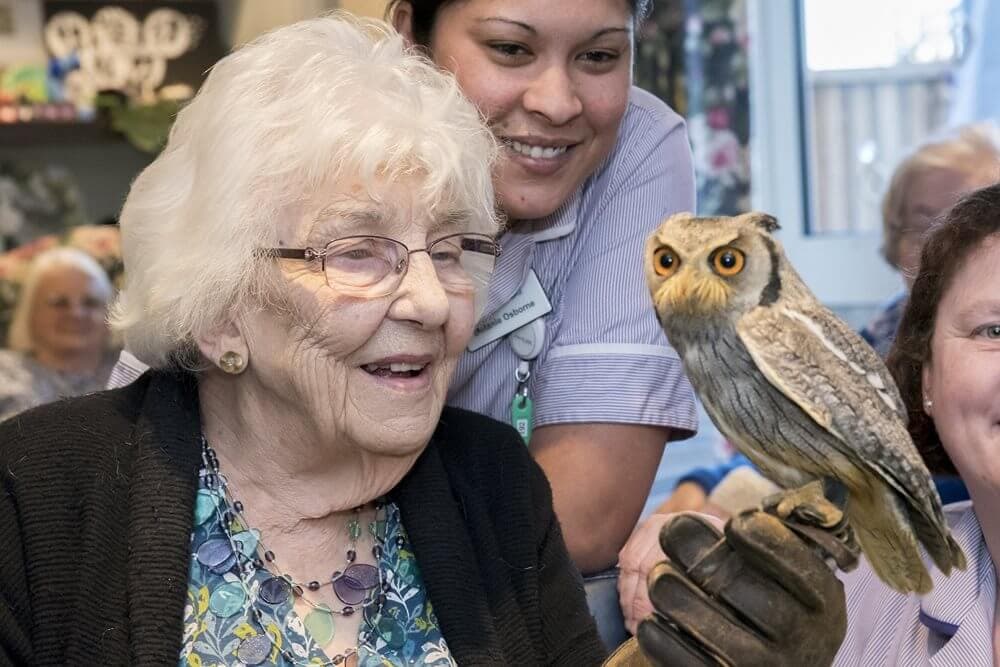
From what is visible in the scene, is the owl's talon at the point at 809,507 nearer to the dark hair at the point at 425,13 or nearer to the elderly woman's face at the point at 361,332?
the elderly woman's face at the point at 361,332

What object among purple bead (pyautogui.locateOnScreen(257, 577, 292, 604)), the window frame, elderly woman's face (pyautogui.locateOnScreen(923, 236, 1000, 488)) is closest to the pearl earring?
purple bead (pyautogui.locateOnScreen(257, 577, 292, 604))

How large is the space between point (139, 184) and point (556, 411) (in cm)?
59

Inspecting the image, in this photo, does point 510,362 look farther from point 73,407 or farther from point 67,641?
point 67,641

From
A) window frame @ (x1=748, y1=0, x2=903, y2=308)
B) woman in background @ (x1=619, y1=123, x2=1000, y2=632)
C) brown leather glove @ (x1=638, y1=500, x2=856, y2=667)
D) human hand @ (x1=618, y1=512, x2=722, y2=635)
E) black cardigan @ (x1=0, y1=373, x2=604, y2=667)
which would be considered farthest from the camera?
window frame @ (x1=748, y1=0, x2=903, y2=308)

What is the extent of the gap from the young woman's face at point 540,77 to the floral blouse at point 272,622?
1.73 feet

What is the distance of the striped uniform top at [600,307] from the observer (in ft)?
5.52

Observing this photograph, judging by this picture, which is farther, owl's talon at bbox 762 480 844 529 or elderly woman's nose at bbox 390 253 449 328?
elderly woman's nose at bbox 390 253 449 328

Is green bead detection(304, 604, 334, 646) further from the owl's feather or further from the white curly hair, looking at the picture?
the owl's feather

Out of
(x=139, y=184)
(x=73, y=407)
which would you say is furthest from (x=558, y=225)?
(x=73, y=407)

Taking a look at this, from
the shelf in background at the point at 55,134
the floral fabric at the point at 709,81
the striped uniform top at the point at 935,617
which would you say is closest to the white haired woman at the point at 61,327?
the shelf in background at the point at 55,134

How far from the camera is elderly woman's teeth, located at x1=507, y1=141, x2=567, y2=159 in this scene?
1672 millimetres

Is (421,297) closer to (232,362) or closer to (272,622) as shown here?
(232,362)

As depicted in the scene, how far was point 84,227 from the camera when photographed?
3.59 meters

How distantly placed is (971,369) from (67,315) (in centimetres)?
258
